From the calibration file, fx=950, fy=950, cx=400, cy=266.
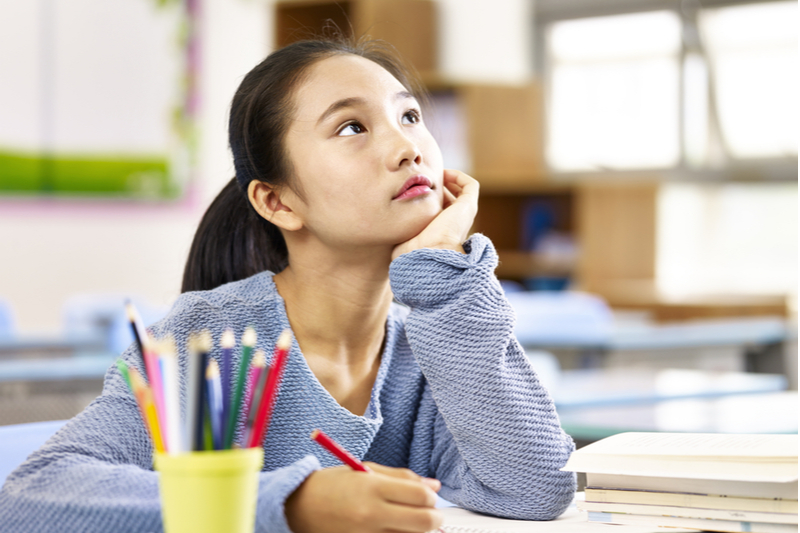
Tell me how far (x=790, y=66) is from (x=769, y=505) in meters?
4.20

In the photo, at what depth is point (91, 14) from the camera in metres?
5.71

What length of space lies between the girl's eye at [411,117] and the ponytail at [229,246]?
26 centimetres

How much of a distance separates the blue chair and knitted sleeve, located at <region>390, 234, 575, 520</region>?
46 cm

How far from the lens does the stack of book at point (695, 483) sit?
31.8 inches

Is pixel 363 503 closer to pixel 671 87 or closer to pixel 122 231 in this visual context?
pixel 671 87

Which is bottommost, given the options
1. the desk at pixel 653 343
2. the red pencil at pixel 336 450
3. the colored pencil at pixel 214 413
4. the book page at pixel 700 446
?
the desk at pixel 653 343

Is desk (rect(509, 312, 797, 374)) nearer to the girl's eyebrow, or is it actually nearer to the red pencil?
the girl's eyebrow

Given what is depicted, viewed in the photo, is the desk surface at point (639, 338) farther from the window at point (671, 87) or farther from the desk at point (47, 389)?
the window at point (671, 87)

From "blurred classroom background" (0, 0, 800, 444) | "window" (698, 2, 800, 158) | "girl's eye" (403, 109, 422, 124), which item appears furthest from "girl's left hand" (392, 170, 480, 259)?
"window" (698, 2, 800, 158)

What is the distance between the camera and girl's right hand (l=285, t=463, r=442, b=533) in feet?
2.30

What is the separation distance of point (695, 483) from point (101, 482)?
517 mm

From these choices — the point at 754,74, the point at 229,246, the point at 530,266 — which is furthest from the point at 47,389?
the point at 754,74

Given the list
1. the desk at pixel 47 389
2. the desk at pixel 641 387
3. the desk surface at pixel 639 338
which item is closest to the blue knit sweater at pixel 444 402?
the desk at pixel 641 387

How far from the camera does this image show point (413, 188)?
1088 millimetres
